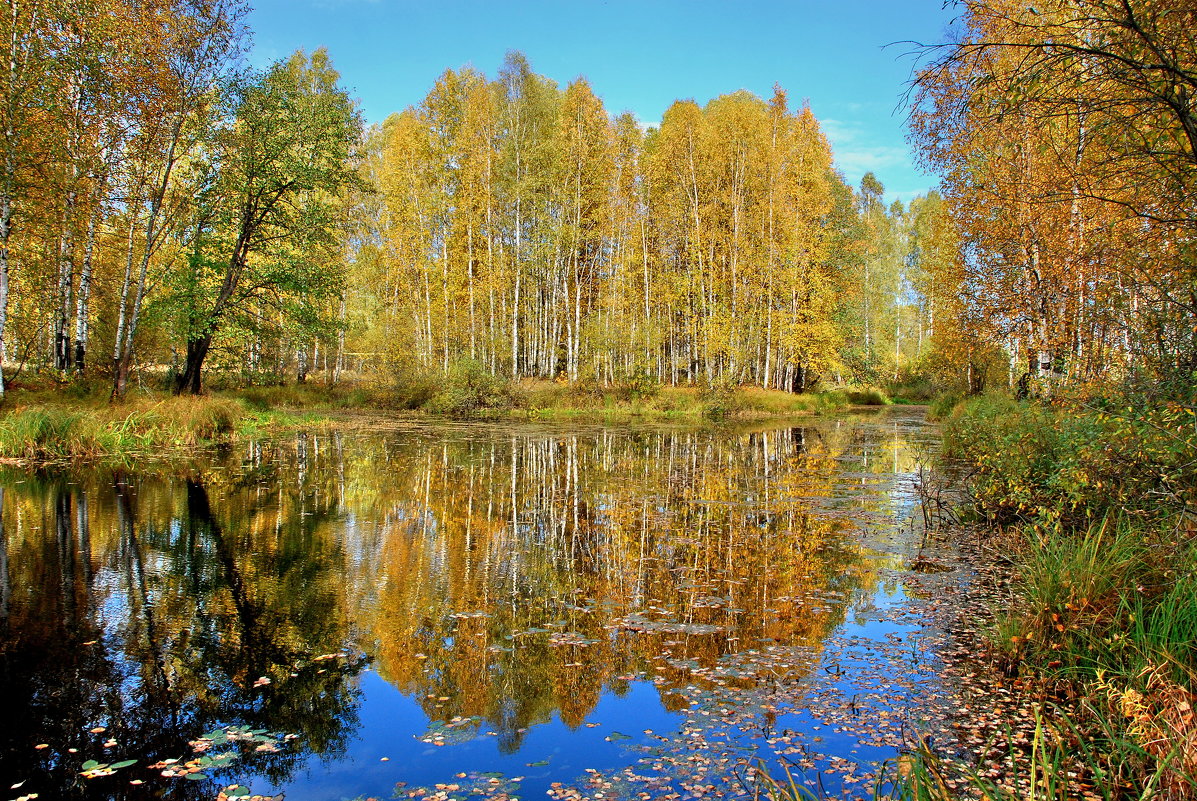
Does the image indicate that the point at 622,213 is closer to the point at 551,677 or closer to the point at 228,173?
the point at 228,173

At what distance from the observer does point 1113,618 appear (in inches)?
188

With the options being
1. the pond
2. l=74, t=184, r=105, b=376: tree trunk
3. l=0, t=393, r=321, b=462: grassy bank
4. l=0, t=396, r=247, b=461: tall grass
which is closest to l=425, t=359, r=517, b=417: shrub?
l=0, t=393, r=321, b=462: grassy bank

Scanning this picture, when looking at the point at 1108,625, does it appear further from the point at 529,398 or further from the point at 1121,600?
the point at 529,398

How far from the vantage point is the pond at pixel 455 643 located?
3906 millimetres

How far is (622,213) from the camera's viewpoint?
111 ft

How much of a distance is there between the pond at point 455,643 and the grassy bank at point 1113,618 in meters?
0.67

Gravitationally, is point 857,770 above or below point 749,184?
below

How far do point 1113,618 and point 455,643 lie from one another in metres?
4.81

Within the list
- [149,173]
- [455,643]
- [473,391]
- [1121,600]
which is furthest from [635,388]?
[1121,600]

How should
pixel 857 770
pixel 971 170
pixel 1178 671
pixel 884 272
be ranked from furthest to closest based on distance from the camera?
1. pixel 884 272
2. pixel 971 170
3. pixel 1178 671
4. pixel 857 770

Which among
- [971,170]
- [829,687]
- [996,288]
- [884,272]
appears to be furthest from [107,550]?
[884,272]

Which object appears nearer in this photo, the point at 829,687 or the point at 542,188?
the point at 829,687

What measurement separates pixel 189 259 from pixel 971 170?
21.5 metres

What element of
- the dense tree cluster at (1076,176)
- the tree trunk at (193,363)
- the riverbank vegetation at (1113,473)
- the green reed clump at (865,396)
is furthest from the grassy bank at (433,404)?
the riverbank vegetation at (1113,473)
